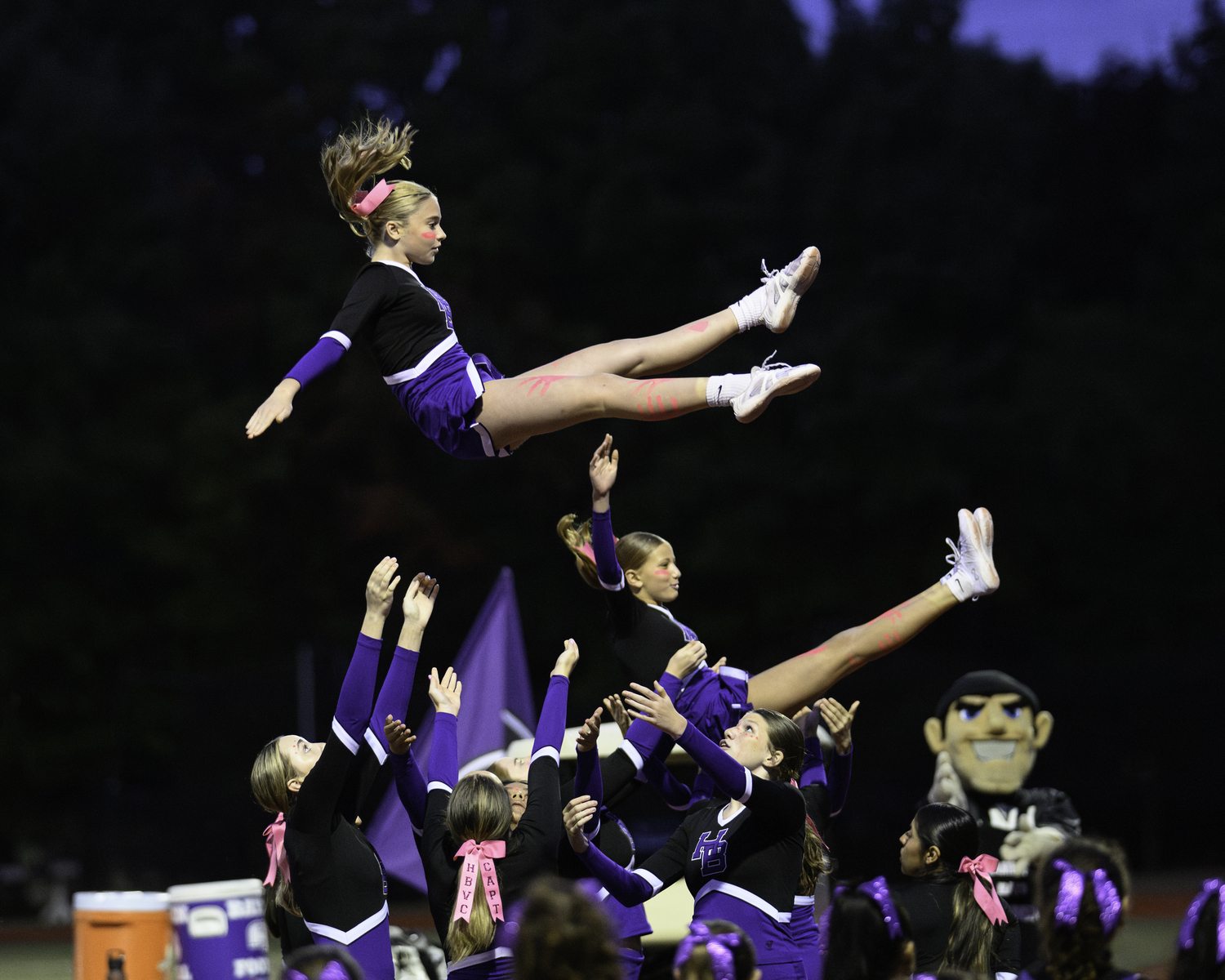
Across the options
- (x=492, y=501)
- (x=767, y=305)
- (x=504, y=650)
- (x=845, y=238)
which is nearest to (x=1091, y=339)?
(x=845, y=238)

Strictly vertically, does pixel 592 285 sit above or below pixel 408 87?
below

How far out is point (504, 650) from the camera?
836 cm

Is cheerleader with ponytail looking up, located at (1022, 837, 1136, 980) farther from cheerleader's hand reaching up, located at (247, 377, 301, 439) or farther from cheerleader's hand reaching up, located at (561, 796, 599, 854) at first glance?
cheerleader's hand reaching up, located at (247, 377, 301, 439)

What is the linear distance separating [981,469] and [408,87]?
24.9 feet

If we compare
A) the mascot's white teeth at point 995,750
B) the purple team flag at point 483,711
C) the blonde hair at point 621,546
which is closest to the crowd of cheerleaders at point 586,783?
the blonde hair at point 621,546

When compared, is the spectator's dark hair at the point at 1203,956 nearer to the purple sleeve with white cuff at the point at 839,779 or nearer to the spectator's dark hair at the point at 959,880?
Answer: the spectator's dark hair at the point at 959,880

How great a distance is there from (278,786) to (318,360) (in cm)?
118

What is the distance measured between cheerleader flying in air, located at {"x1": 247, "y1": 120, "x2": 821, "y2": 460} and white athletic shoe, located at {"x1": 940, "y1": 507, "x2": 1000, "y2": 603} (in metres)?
1.03

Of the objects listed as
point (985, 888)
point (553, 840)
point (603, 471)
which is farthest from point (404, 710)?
point (985, 888)

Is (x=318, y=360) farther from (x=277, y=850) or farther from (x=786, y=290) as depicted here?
(x=786, y=290)

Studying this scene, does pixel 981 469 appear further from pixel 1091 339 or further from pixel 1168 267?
pixel 1168 267

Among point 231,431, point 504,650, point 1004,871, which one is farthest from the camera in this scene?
point 231,431

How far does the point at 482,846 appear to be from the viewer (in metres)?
3.70

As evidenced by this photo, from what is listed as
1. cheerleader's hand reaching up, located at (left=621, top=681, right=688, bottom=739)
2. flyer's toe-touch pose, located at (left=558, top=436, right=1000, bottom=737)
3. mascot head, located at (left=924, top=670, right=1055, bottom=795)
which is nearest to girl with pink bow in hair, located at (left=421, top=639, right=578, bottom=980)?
cheerleader's hand reaching up, located at (left=621, top=681, right=688, bottom=739)
